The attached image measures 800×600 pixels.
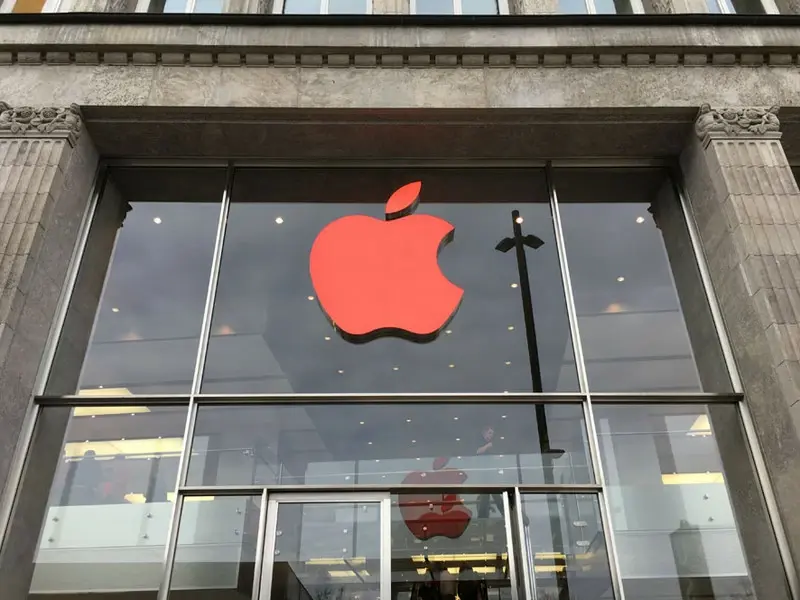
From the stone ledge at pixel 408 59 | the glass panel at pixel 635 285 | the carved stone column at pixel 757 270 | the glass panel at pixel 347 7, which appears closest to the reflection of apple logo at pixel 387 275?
the glass panel at pixel 635 285

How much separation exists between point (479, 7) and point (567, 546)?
880cm

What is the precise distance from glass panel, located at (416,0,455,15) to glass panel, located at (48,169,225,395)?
4513mm

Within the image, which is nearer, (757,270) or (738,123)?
(757,270)

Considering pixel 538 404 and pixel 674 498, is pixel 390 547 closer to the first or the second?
pixel 538 404

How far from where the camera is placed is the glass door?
689 centimetres

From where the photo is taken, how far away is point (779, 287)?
25.9 feet

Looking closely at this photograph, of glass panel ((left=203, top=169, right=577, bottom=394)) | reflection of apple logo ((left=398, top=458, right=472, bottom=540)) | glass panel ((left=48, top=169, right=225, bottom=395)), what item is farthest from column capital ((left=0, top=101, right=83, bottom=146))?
reflection of apple logo ((left=398, top=458, right=472, bottom=540))

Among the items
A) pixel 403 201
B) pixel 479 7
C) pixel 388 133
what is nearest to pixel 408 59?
pixel 388 133

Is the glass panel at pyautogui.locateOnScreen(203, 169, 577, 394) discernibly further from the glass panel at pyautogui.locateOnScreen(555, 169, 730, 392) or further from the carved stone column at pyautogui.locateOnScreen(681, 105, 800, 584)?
the carved stone column at pyautogui.locateOnScreen(681, 105, 800, 584)

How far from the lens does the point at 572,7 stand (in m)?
11.3

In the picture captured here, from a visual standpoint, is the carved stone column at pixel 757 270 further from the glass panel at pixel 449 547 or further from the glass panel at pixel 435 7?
the glass panel at pixel 435 7

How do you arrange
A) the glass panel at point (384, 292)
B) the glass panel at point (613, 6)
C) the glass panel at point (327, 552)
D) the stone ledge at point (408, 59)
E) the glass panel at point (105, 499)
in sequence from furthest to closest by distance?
the glass panel at point (613, 6) → the stone ledge at point (408, 59) → the glass panel at point (384, 292) → the glass panel at point (105, 499) → the glass panel at point (327, 552)

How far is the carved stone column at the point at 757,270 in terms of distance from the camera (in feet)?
24.0

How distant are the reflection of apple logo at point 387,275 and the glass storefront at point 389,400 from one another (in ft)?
0.12
